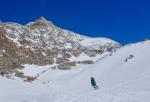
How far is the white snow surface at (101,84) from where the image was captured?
32.0 metres

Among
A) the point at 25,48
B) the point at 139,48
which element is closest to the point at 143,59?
the point at 139,48

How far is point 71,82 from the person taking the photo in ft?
259

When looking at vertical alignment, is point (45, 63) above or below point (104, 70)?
above

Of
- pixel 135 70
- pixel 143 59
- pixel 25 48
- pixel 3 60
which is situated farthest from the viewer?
pixel 25 48

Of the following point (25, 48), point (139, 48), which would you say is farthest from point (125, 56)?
point (25, 48)

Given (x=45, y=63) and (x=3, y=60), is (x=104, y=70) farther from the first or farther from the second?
(x=45, y=63)

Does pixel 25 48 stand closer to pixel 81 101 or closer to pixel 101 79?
pixel 101 79

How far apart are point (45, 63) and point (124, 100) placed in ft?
448

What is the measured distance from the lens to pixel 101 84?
2694 inches

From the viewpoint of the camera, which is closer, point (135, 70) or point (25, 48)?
point (135, 70)

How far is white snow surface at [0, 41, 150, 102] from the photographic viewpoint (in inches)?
1260

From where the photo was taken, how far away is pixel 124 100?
27938 mm

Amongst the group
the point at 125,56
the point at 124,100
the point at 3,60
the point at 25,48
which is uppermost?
the point at 25,48

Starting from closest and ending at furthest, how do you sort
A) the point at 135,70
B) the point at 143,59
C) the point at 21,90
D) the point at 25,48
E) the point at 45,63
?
the point at 21,90, the point at 135,70, the point at 143,59, the point at 45,63, the point at 25,48
